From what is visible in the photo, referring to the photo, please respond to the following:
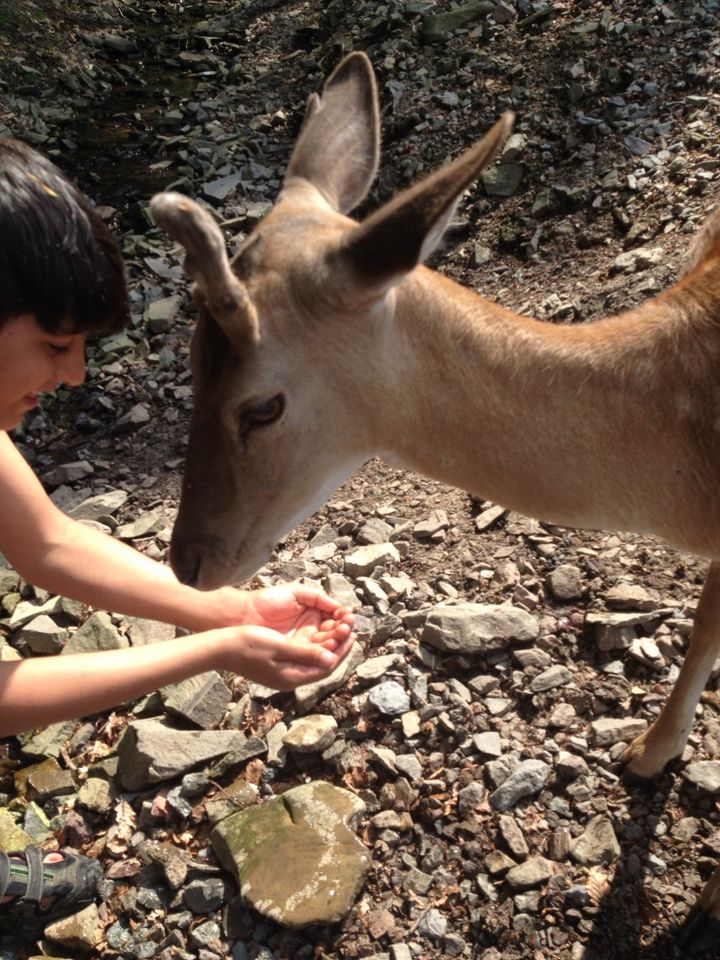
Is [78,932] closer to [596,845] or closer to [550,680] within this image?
[596,845]

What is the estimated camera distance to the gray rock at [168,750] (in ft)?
10.8

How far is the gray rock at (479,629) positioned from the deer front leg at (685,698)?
0.55 meters

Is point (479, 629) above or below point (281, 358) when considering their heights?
below

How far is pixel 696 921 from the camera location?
2.78 m

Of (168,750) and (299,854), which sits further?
(168,750)

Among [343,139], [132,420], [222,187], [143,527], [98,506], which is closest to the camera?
[343,139]

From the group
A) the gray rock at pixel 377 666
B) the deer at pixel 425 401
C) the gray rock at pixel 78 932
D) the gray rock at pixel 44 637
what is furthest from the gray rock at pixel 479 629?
the gray rock at pixel 44 637

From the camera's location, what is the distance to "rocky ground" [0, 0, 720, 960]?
293 cm

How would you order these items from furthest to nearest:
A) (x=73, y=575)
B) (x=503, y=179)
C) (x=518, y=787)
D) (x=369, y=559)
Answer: (x=503, y=179), (x=369, y=559), (x=73, y=575), (x=518, y=787)

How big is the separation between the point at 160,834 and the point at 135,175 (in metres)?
5.66

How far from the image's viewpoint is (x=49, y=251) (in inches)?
88.8

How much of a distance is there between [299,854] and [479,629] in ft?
3.35

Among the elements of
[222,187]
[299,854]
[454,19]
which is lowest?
[299,854]

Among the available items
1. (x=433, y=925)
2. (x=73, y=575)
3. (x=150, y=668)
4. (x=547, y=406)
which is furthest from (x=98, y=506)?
(x=547, y=406)
